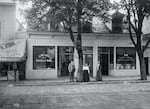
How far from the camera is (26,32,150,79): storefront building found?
24.2 metres

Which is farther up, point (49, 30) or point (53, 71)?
point (49, 30)

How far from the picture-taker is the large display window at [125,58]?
26.4 metres

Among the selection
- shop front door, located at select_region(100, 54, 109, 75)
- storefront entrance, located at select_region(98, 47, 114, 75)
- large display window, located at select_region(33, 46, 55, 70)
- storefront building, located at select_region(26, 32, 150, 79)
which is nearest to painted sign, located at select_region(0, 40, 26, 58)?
storefront building, located at select_region(26, 32, 150, 79)

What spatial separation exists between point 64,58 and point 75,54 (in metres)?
1.39

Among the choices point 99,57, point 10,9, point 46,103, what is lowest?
point 46,103

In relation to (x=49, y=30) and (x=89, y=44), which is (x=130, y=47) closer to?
(x=89, y=44)

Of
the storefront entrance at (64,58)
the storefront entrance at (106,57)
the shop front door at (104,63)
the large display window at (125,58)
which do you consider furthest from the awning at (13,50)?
the large display window at (125,58)

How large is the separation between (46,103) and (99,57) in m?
16.7

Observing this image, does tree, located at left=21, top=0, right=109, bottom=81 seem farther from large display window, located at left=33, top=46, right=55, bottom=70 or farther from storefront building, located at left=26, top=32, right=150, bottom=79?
large display window, located at left=33, top=46, right=55, bottom=70

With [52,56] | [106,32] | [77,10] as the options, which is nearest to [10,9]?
[52,56]

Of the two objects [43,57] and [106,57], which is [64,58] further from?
[106,57]

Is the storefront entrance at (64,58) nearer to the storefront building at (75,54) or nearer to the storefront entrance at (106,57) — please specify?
the storefront building at (75,54)

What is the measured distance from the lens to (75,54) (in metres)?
25.5

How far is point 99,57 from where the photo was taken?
2667 centimetres
